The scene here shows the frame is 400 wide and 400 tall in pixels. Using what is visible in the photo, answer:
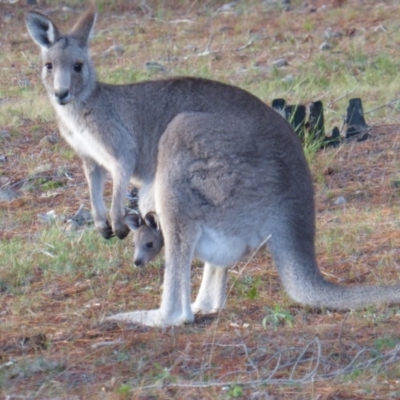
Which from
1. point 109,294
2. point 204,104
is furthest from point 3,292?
point 204,104

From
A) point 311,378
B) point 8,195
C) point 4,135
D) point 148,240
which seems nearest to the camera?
point 311,378

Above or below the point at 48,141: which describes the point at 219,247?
below

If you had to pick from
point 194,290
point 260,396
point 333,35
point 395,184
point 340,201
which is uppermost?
point 333,35

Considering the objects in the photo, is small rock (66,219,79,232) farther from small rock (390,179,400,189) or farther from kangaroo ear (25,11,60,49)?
small rock (390,179,400,189)

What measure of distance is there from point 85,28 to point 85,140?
0.65 metres

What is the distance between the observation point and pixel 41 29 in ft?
17.6

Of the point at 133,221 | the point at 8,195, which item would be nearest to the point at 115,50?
the point at 8,195

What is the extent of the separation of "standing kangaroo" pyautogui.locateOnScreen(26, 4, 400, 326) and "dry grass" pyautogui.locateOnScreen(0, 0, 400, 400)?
0.14m

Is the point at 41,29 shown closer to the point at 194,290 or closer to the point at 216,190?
the point at 216,190

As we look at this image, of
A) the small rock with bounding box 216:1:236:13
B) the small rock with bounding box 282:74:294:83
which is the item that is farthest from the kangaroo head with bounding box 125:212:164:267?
the small rock with bounding box 216:1:236:13

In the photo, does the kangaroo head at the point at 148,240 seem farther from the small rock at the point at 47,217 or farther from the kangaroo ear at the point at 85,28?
the small rock at the point at 47,217

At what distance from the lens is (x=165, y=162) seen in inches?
186

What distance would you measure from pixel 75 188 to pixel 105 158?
2.17 metres

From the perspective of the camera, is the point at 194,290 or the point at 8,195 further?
the point at 8,195
